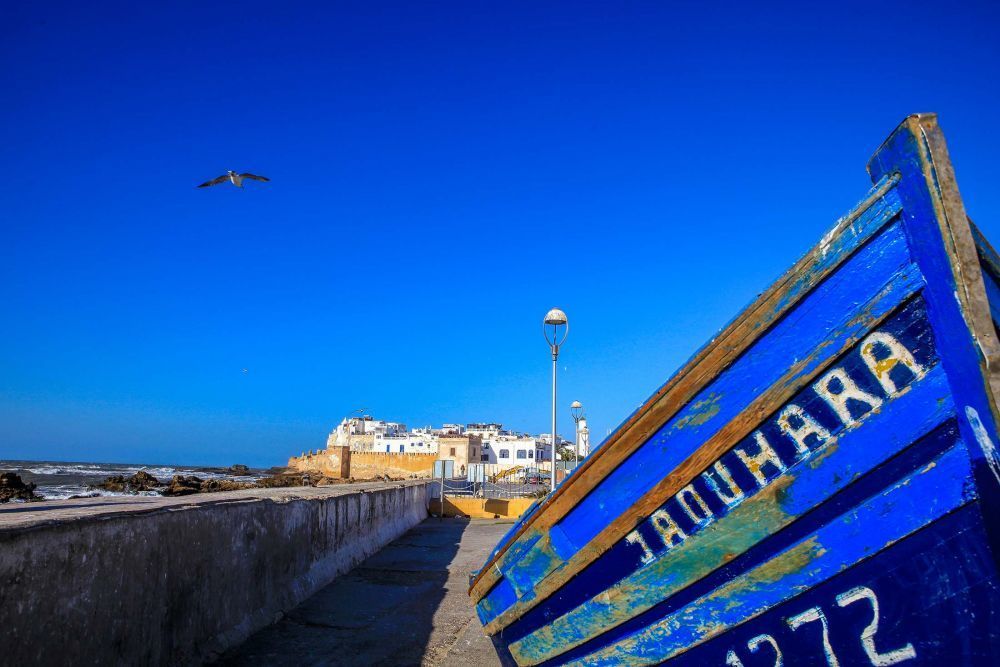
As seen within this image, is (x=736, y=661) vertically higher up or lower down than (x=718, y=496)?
lower down

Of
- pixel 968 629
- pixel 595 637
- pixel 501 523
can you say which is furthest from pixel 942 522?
pixel 501 523

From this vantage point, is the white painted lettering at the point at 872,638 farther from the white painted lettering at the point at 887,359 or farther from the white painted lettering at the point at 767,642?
the white painted lettering at the point at 887,359

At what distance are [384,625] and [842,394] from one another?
4845 mm

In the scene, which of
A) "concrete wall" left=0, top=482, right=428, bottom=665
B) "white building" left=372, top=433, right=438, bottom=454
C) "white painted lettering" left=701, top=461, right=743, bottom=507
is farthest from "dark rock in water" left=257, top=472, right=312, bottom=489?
"white building" left=372, top=433, right=438, bottom=454

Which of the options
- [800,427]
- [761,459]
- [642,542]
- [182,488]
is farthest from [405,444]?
[800,427]

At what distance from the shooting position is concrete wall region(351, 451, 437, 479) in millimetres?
62838

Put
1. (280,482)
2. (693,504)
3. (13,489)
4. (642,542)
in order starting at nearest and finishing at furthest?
(693,504) < (642,542) < (13,489) < (280,482)

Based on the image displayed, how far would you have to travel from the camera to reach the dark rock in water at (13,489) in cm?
760

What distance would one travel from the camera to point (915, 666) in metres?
2.28

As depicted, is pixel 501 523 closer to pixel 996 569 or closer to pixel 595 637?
pixel 595 637

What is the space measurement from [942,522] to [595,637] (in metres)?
1.57

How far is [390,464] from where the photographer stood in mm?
65438

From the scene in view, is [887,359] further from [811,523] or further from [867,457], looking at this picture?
[811,523]

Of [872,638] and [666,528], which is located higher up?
[666,528]
